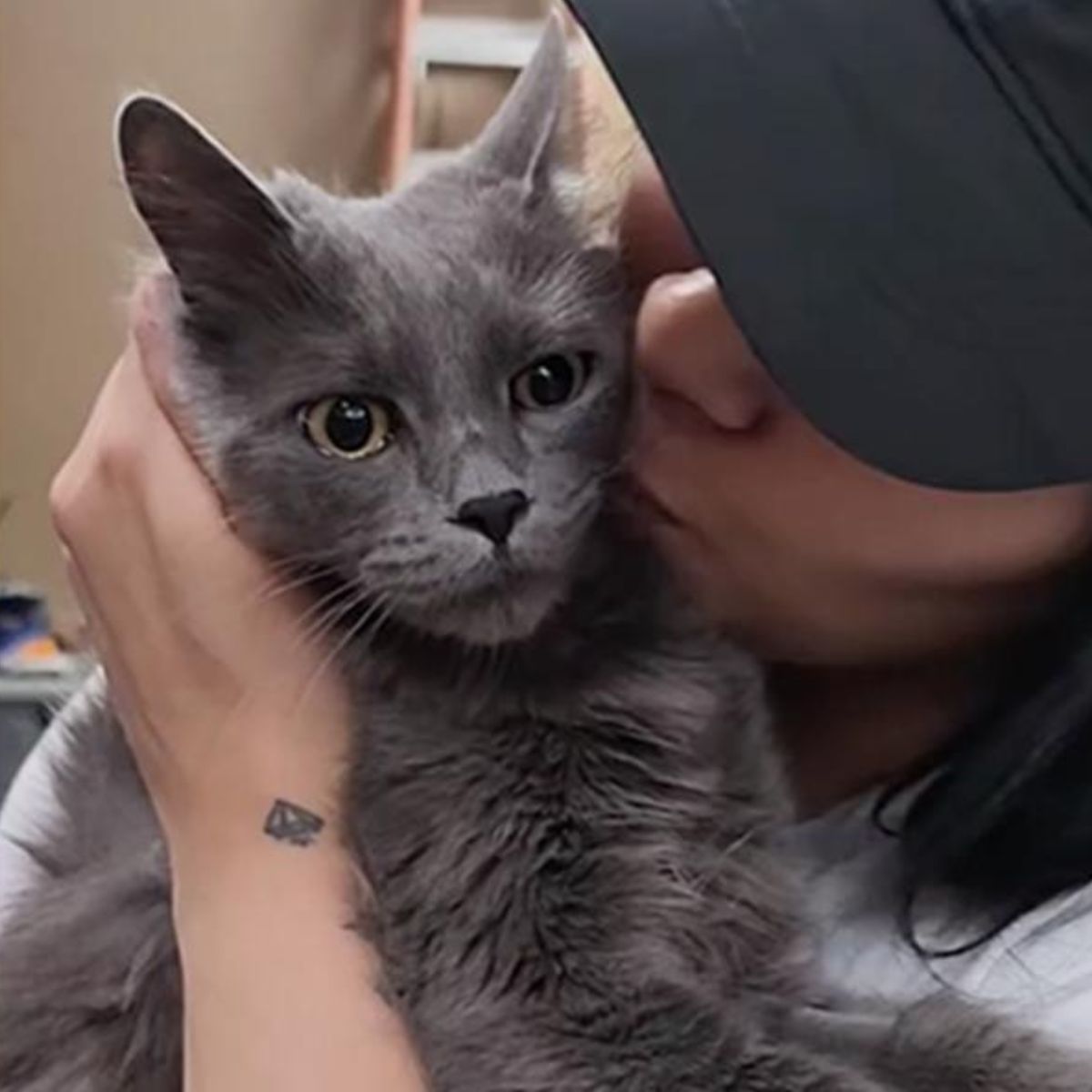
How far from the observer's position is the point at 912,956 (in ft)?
3.88

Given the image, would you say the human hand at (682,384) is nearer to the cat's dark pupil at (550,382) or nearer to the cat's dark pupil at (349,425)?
the cat's dark pupil at (550,382)

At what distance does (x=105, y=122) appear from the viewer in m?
3.10

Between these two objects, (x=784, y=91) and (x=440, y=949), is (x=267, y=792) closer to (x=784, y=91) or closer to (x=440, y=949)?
(x=440, y=949)

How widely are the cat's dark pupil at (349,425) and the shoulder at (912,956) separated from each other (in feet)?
1.06

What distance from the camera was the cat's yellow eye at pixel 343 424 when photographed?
1.11 m

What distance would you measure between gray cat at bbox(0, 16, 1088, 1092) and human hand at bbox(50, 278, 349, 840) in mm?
20

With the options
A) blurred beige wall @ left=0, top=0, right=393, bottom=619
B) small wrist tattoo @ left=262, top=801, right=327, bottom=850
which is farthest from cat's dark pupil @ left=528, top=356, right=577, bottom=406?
blurred beige wall @ left=0, top=0, right=393, bottom=619

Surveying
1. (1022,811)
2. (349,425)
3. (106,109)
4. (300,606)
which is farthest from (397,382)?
(106,109)

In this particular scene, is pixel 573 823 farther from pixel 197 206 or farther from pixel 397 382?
pixel 197 206

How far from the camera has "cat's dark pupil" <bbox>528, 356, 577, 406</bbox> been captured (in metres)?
1.13

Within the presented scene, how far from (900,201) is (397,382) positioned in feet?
0.89

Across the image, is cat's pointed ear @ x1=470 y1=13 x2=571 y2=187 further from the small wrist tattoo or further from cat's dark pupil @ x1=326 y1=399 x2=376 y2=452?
the small wrist tattoo

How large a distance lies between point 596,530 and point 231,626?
0.65 feet

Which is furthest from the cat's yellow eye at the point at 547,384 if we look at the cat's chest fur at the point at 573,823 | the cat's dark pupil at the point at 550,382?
the cat's chest fur at the point at 573,823
